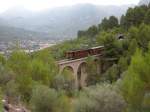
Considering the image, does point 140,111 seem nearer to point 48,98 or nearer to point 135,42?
point 48,98

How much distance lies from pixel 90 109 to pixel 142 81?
3.89 metres

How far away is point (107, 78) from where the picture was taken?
38125mm

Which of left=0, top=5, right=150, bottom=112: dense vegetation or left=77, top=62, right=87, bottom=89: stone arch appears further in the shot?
left=77, top=62, right=87, bottom=89: stone arch

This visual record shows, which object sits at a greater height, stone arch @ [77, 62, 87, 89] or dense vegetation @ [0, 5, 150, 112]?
dense vegetation @ [0, 5, 150, 112]

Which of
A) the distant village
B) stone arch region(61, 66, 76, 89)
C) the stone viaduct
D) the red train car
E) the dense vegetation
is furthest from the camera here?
the red train car

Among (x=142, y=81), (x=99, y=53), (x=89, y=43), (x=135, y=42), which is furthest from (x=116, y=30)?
(x=142, y=81)

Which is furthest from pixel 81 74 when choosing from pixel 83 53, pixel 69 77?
pixel 69 77

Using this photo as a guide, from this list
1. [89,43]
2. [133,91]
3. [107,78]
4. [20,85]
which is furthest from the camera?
[89,43]

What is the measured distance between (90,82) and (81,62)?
3.19 metres

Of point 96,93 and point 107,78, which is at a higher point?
point 96,93

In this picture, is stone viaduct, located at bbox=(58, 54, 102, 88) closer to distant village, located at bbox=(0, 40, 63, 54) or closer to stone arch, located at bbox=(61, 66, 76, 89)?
stone arch, located at bbox=(61, 66, 76, 89)

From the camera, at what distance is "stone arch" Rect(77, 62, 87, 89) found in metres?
43.2

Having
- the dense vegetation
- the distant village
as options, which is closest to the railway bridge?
the dense vegetation

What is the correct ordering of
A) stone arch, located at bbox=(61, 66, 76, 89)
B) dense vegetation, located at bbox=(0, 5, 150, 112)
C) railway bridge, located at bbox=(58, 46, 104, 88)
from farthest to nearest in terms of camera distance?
railway bridge, located at bbox=(58, 46, 104, 88)
stone arch, located at bbox=(61, 66, 76, 89)
dense vegetation, located at bbox=(0, 5, 150, 112)
